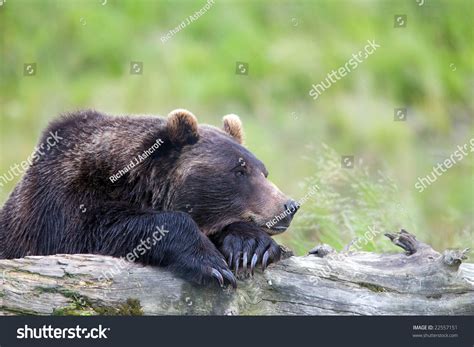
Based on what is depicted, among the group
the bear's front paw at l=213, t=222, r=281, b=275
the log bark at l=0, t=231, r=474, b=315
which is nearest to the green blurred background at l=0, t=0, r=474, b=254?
the bear's front paw at l=213, t=222, r=281, b=275

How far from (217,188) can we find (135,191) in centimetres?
71

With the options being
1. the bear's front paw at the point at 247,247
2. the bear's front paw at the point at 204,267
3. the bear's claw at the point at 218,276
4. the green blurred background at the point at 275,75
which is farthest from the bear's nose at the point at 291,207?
the green blurred background at the point at 275,75

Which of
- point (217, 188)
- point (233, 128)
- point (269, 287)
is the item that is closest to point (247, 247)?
point (269, 287)

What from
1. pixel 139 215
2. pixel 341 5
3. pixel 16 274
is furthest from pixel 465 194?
pixel 16 274

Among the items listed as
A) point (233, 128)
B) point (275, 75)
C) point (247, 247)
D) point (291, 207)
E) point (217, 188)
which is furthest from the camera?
point (275, 75)

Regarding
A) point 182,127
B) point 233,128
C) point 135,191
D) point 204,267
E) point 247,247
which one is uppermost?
point 233,128

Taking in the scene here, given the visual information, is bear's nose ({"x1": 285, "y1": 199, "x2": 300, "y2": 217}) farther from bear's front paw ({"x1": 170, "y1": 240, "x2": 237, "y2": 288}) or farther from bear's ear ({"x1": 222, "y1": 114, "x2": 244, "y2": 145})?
bear's ear ({"x1": 222, "y1": 114, "x2": 244, "y2": 145})

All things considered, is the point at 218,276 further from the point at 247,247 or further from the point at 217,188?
the point at 217,188

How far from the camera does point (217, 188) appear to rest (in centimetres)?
743

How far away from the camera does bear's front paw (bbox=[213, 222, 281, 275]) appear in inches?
262

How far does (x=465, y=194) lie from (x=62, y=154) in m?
8.03

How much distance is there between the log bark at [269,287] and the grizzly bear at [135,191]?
42cm

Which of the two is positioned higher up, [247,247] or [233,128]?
[233,128]

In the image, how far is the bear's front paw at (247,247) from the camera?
262 inches
